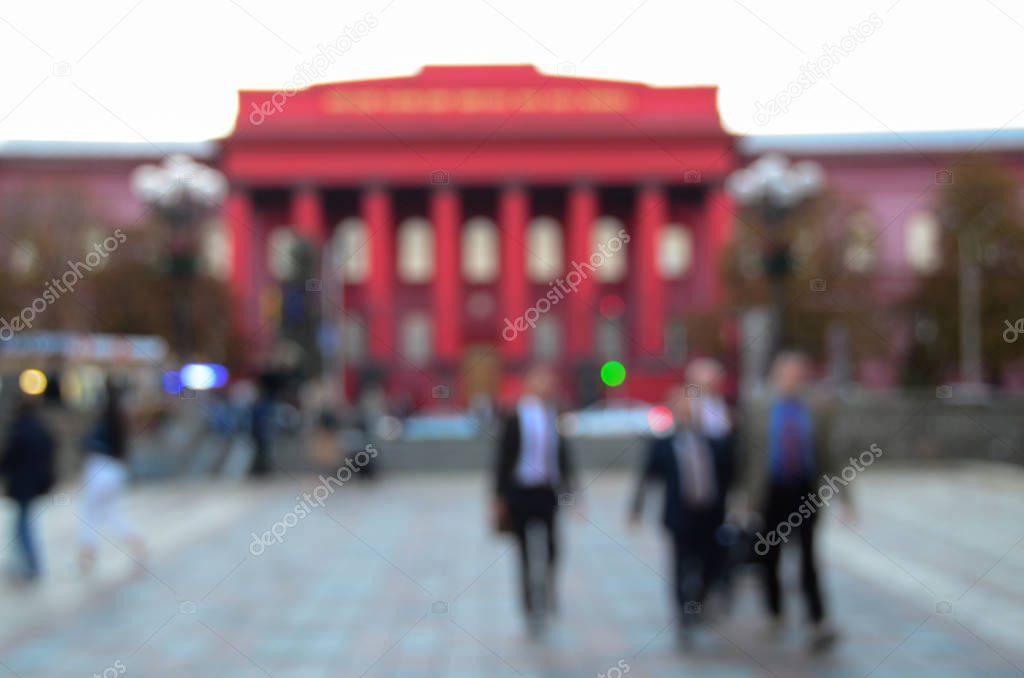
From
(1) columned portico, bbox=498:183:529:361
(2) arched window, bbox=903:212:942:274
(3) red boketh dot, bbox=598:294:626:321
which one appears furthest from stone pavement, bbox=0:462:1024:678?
(2) arched window, bbox=903:212:942:274

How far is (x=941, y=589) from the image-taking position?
33.7ft

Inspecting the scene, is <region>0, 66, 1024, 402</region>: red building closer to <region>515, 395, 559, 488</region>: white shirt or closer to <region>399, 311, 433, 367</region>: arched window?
<region>399, 311, 433, 367</region>: arched window

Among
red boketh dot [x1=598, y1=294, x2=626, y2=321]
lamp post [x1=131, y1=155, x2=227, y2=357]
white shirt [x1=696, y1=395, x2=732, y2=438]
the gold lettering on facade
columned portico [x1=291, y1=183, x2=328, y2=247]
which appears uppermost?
the gold lettering on facade

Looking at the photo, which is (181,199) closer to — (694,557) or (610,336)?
(694,557)

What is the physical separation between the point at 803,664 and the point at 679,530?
1.45 meters

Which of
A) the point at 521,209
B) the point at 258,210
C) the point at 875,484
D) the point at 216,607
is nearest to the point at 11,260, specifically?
the point at 258,210

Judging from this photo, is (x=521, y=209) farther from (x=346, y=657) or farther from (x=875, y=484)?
(x=346, y=657)

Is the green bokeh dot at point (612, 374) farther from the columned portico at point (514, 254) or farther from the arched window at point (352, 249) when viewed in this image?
the arched window at point (352, 249)

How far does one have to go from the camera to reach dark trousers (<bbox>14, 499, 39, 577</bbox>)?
447 inches

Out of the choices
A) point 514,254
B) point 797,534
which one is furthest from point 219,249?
point 797,534

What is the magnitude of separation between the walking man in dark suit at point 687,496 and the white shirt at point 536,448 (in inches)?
31.9

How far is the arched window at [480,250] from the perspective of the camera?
5891cm

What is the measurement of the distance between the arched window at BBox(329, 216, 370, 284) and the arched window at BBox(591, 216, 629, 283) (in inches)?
409

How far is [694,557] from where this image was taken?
28.8 ft
